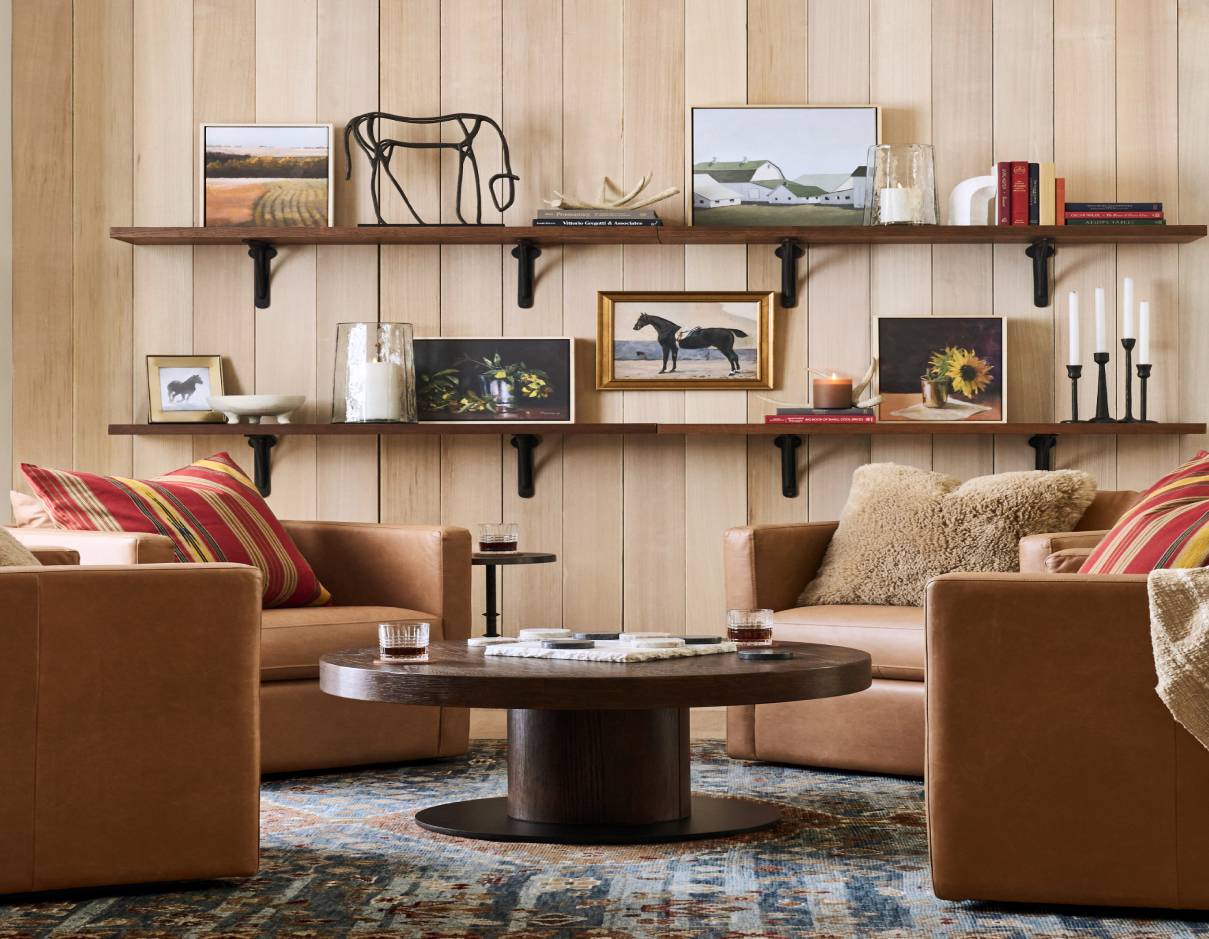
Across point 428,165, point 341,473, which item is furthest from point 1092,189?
point 341,473

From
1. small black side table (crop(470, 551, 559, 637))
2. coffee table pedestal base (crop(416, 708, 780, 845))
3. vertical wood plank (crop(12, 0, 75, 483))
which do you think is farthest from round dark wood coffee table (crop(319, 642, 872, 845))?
vertical wood plank (crop(12, 0, 75, 483))

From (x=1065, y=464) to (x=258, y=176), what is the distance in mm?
2546

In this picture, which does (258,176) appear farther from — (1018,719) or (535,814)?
(1018,719)

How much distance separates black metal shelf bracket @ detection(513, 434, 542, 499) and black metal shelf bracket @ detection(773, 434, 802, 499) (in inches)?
28.4

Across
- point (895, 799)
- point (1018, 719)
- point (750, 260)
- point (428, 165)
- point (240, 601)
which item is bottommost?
point (895, 799)

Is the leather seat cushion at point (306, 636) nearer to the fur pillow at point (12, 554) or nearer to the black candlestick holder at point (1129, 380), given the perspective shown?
the fur pillow at point (12, 554)

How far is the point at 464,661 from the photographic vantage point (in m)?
2.54

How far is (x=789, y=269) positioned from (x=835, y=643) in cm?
135

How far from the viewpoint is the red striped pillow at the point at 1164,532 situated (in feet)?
7.62

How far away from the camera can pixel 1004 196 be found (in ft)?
13.5

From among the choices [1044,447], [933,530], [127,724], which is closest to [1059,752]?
[127,724]

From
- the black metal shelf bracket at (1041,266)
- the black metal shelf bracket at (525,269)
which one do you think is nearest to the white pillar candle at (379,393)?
the black metal shelf bracket at (525,269)

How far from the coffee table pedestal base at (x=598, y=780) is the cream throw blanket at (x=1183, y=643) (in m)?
0.92

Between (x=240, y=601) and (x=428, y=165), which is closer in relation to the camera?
(x=240, y=601)
